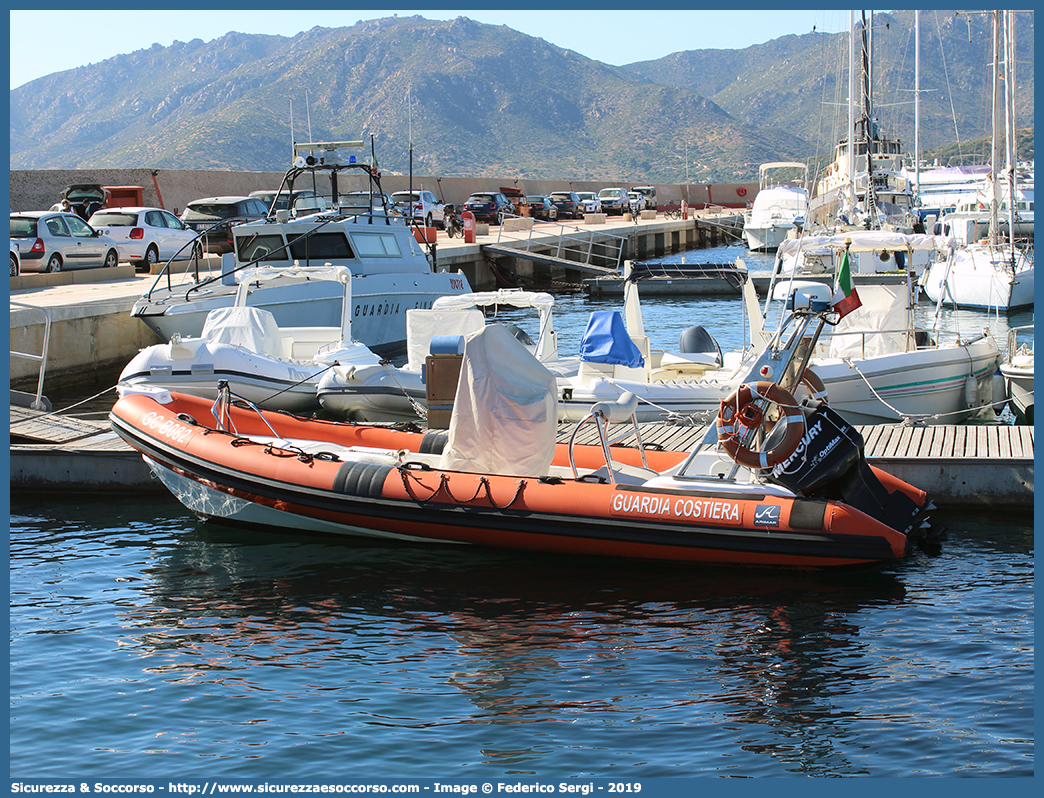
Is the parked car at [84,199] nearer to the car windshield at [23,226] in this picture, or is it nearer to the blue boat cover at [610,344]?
the car windshield at [23,226]

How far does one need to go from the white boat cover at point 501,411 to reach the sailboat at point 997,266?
13693mm

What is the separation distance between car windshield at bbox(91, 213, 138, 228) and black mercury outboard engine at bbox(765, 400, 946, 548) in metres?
19.5

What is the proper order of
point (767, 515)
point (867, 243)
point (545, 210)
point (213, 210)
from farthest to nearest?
point (545, 210) < point (213, 210) < point (867, 243) < point (767, 515)

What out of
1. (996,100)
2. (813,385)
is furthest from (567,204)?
(813,385)

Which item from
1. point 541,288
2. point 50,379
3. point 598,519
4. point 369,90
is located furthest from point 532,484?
point 369,90

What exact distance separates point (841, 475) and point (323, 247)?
12163mm

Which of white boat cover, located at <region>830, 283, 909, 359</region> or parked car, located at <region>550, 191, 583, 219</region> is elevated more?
parked car, located at <region>550, 191, 583, 219</region>

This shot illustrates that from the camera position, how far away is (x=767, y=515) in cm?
760

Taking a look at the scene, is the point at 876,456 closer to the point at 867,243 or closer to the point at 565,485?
the point at 565,485

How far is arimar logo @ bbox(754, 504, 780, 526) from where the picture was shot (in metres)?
7.58

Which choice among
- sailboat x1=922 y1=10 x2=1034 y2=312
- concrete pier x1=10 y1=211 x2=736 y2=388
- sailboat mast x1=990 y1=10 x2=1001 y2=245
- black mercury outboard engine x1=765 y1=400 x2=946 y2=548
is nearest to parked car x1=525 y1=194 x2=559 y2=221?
concrete pier x1=10 y1=211 x2=736 y2=388

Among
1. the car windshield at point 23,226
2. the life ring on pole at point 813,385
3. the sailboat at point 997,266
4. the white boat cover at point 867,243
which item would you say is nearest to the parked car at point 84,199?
the car windshield at point 23,226

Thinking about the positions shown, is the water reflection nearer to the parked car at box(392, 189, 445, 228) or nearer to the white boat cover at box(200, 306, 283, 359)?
the white boat cover at box(200, 306, 283, 359)

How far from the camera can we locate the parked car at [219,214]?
83.8 ft
